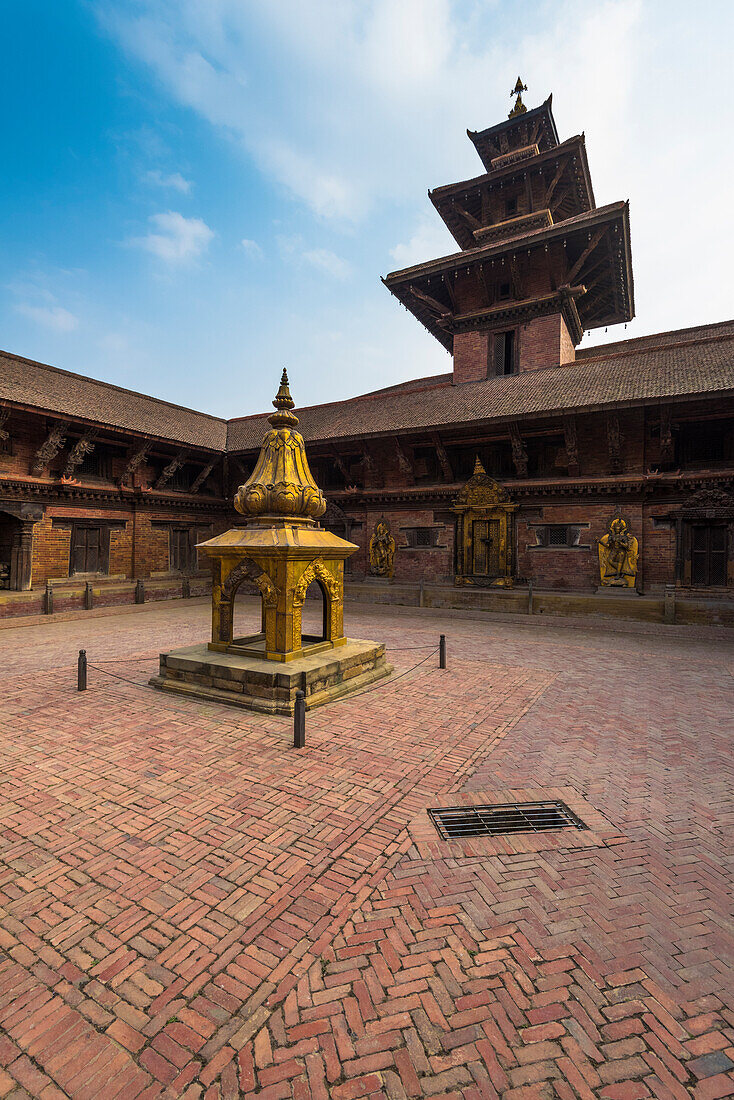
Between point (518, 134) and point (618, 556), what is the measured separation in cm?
2188

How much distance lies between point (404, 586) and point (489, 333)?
1165 centimetres

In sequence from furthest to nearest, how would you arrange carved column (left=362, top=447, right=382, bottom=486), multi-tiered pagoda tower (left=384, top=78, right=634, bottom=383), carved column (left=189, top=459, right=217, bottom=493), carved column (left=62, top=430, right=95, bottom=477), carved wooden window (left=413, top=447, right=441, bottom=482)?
1. carved column (left=189, top=459, right=217, bottom=493)
2. carved column (left=362, top=447, right=382, bottom=486)
3. multi-tiered pagoda tower (left=384, top=78, right=634, bottom=383)
4. carved wooden window (left=413, top=447, right=441, bottom=482)
5. carved column (left=62, top=430, right=95, bottom=477)

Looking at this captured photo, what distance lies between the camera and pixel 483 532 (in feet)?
55.4

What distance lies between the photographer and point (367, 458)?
18750mm

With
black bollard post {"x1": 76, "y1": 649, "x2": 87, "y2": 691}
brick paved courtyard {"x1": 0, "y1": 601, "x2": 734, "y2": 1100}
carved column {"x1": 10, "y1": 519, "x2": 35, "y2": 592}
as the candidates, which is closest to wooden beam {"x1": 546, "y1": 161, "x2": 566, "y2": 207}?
brick paved courtyard {"x1": 0, "y1": 601, "x2": 734, "y2": 1100}

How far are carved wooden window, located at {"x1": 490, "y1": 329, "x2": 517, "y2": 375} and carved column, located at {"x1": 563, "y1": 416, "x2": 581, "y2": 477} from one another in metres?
6.19

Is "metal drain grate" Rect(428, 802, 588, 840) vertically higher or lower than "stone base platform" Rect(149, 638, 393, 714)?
lower

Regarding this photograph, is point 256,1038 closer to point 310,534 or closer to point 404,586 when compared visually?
point 310,534

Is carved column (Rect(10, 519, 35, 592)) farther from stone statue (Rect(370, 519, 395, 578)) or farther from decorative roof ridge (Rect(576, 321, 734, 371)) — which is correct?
decorative roof ridge (Rect(576, 321, 734, 371))

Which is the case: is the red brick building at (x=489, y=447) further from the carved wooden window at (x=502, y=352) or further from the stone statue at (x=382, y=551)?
the stone statue at (x=382, y=551)

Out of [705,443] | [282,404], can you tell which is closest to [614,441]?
[705,443]

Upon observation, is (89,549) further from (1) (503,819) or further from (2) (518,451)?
(1) (503,819)

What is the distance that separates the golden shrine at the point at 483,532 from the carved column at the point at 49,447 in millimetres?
13337

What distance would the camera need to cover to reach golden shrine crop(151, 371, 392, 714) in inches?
269
